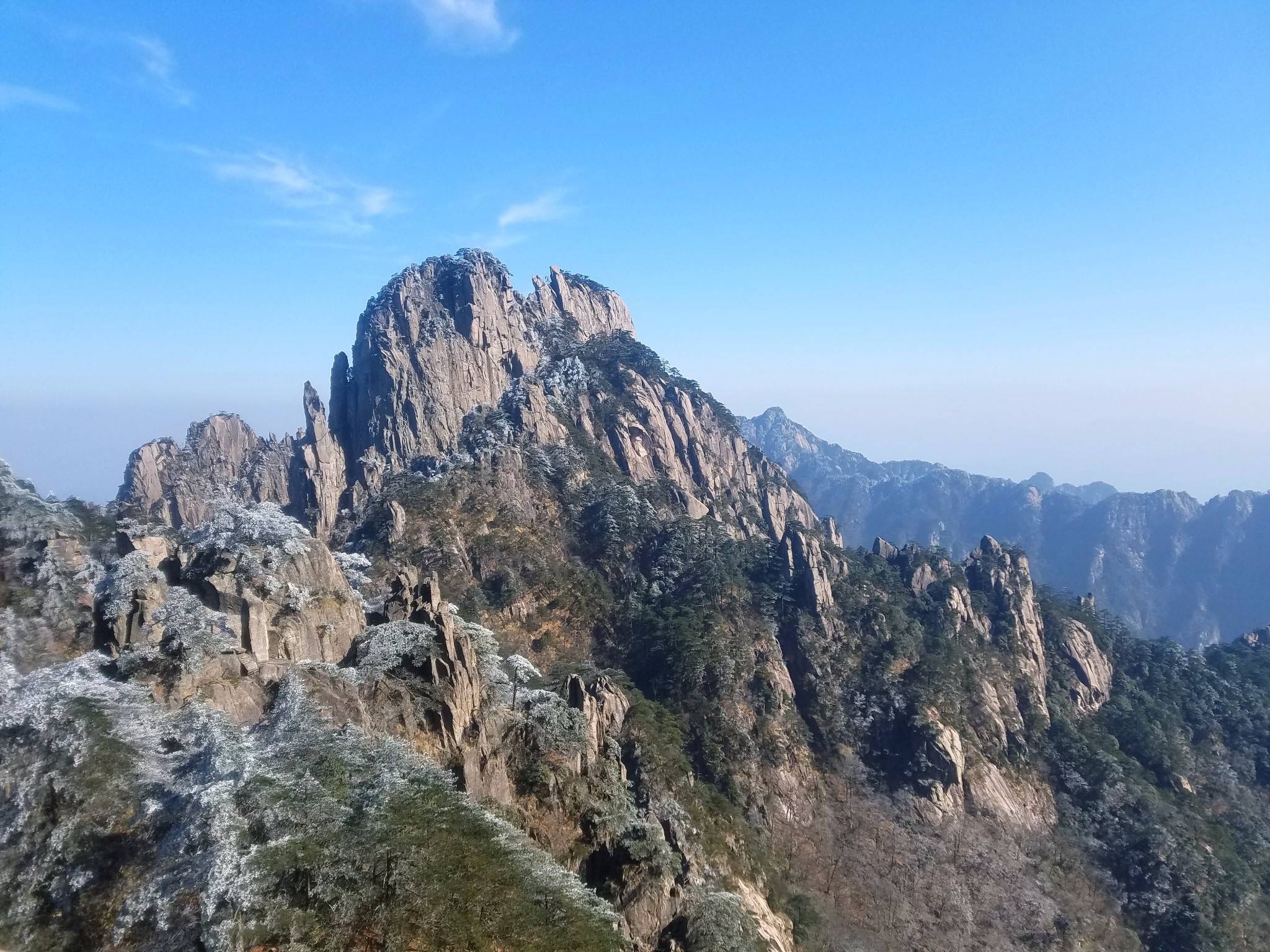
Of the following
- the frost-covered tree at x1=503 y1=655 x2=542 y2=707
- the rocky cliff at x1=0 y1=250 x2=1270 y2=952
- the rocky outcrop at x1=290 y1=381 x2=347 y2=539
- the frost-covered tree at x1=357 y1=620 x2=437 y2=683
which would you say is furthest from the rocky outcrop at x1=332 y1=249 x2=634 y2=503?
the frost-covered tree at x1=357 y1=620 x2=437 y2=683

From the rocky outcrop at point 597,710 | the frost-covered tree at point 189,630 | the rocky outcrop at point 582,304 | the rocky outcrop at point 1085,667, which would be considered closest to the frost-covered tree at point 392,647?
the frost-covered tree at point 189,630

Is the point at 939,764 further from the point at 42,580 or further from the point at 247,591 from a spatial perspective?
the point at 42,580

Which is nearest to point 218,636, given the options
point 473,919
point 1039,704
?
point 473,919

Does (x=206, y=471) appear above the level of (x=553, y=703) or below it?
above

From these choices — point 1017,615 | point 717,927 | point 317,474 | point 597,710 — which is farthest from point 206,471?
point 1017,615

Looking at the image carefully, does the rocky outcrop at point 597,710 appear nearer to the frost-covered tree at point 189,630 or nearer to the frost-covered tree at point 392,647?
the frost-covered tree at point 392,647

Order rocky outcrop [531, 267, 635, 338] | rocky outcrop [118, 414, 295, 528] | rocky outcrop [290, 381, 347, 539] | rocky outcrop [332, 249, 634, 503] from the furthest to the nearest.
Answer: rocky outcrop [531, 267, 635, 338], rocky outcrop [118, 414, 295, 528], rocky outcrop [332, 249, 634, 503], rocky outcrop [290, 381, 347, 539]

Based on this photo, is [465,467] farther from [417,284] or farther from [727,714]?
[727,714]

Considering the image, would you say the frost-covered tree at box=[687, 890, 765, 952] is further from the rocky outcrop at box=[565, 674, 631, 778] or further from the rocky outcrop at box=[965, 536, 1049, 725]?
the rocky outcrop at box=[965, 536, 1049, 725]
